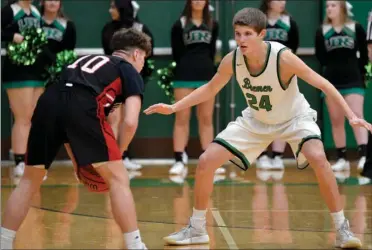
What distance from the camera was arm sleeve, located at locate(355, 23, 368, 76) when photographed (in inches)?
358

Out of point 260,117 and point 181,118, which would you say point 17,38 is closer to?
point 181,118

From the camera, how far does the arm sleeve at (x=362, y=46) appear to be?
909 cm

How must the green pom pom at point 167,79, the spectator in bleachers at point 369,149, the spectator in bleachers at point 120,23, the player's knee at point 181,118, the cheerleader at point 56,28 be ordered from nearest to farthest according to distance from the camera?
the spectator in bleachers at point 369,149, the cheerleader at point 56,28, the player's knee at point 181,118, the spectator in bleachers at point 120,23, the green pom pom at point 167,79

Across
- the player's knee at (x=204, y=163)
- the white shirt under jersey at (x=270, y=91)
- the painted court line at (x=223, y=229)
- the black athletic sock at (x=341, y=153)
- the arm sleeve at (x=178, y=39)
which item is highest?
the arm sleeve at (x=178, y=39)

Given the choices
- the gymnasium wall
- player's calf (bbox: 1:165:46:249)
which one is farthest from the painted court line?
the gymnasium wall

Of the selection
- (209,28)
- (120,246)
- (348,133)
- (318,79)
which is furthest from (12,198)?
(348,133)

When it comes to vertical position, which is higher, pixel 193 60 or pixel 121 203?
pixel 193 60

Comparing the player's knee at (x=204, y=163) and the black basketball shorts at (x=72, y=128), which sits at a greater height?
the black basketball shorts at (x=72, y=128)

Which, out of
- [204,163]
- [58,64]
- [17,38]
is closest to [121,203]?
[204,163]

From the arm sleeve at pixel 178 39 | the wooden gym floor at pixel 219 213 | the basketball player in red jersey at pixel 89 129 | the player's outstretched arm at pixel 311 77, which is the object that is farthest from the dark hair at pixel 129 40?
the arm sleeve at pixel 178 39

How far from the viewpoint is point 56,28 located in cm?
894

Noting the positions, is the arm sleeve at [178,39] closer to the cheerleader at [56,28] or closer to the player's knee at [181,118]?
the player's knee at [181,118]

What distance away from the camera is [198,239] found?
5117 millimetres

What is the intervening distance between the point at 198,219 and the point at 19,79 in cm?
392
